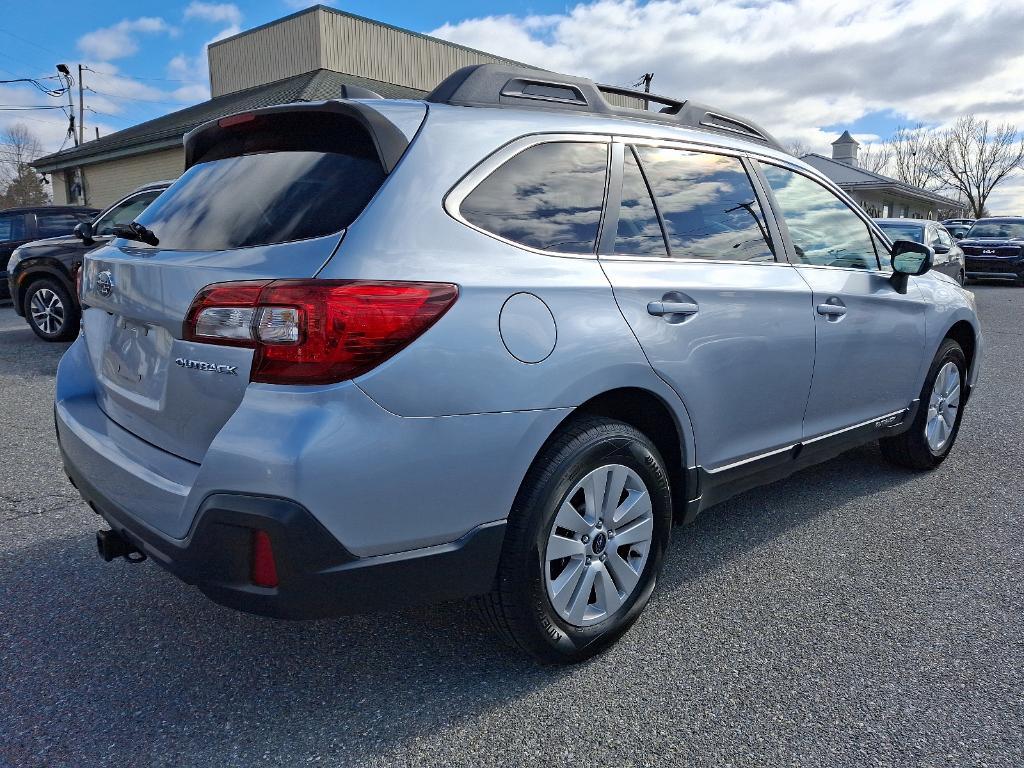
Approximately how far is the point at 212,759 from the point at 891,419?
11.6ft

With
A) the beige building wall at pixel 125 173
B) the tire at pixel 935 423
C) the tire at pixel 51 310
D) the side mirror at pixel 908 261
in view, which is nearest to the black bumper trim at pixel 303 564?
the side mirror at pixel 908 261

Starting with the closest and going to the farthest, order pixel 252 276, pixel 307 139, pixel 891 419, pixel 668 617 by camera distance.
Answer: pixel 252 276, pixel 307 139, pixel 668 617, pixel 891 419

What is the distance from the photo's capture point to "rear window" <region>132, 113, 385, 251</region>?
2.14 metres

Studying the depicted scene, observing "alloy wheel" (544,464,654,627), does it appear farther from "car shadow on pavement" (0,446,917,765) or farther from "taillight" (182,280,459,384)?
"taillight" (182,280,459,384)

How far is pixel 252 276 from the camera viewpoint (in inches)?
79.8

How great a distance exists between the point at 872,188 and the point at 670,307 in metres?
41.5

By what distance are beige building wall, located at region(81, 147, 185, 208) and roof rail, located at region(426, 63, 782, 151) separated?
19.9m

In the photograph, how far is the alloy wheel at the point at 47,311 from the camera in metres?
9.16

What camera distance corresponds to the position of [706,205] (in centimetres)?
310

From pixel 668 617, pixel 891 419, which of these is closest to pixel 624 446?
pixel 668 617

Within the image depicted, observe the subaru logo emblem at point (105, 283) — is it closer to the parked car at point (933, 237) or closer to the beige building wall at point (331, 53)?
the parked car at point (933, 237)

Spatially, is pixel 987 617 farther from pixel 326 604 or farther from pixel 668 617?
pixel 326 604

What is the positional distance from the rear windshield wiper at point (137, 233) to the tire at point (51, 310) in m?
7.29

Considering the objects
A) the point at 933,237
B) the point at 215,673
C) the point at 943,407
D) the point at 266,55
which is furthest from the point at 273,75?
the point at 215,673
